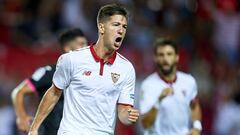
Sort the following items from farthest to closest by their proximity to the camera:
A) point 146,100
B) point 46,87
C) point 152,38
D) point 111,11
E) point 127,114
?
point 152,38
point 146,100
point 46,87
point 111,11
point 127,114

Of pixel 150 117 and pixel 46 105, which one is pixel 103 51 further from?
pixel 150 117

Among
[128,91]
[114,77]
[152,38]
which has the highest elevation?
[114,77]

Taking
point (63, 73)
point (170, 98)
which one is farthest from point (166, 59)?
point (63, 73)

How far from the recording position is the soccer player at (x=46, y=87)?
910 cm

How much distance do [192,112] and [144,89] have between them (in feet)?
2.08

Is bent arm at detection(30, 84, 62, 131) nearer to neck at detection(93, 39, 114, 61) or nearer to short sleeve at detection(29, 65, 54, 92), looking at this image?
neck at detection(93, 39, 114, 61)

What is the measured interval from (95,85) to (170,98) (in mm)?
2483

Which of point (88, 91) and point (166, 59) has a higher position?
point (88, 91)

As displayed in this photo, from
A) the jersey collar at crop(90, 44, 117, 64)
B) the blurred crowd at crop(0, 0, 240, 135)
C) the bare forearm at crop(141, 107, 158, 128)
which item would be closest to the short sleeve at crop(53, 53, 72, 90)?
the jersey collar at crop(90, 44, 117, 64)

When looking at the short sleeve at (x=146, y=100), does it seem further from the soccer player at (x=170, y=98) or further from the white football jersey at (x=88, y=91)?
the white football jersey at (x=88, y=91)

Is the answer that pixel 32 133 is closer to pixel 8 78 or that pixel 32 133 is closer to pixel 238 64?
pixel 8 78

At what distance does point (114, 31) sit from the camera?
743 centimetres

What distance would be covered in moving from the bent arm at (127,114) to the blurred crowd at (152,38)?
5.39m

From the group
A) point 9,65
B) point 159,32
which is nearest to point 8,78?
point 9,65
